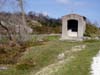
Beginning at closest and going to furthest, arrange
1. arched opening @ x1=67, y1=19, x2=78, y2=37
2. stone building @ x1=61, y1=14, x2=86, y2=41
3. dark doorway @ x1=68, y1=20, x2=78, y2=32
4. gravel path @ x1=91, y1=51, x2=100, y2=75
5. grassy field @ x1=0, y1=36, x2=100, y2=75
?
gravel path @ x1=91, y1=51, x2=100, y2=75
grassy field @ x1=0, y1=36, x2=100, y2=75
stone building @ x1=61, y1=14, x2=86, y2=41
arched opening @ x1=67, y1=19, x2=78, y2=37
dark doorway @ x1=68, y1=20, x2=78, y2=32

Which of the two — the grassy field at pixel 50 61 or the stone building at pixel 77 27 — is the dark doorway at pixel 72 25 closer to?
the stone building at pixel 77 27

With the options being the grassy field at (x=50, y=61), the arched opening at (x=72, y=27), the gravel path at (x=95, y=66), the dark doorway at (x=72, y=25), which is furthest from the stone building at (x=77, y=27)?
the gravel path at (x=95, y=66)

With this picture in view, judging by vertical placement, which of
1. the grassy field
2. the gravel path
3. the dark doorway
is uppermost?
the dark doorway

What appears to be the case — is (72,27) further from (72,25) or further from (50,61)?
(50,61)

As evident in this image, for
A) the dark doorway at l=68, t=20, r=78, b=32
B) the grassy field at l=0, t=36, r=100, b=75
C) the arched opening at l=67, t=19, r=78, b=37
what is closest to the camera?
the grassy field at l=0, t=36, r=100, b=75

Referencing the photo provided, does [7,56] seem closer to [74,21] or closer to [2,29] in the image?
[2,29]

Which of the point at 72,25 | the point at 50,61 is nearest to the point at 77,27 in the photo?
the point at 72,25

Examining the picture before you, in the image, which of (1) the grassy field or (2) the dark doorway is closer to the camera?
(1) the grassy field

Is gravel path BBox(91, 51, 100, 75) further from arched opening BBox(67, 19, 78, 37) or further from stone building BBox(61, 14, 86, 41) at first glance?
arched opening BBox(67, 19, 78, 37)

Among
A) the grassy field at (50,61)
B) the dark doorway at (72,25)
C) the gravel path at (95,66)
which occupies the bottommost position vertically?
the grassy field at (50,61)

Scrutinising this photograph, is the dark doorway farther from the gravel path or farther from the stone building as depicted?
the gravel path

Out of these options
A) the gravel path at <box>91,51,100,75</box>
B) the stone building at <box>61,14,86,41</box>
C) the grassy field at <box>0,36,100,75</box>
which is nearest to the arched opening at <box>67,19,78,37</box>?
the stone building at <box>61,14,86,41</box>

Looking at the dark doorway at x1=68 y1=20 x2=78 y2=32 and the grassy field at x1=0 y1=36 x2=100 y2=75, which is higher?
the dark doorway at x1=68 y1=20 x2=78 y2=32

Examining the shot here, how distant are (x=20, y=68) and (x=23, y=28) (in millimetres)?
19153
